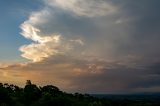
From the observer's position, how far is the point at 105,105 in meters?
166

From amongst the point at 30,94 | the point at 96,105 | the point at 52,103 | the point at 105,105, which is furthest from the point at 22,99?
the point at 105,105

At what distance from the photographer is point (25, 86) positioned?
531 ft

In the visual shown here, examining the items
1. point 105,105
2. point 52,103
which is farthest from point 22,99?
point 105,105

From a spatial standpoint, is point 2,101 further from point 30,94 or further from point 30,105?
point 30,94

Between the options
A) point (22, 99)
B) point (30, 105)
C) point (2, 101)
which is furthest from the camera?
point (22, 99)

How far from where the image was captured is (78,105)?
13338 cm

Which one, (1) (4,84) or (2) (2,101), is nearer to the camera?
(2) (2,101)

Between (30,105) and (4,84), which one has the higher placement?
(4,84)

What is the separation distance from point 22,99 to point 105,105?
46730mm

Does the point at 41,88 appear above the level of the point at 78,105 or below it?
above

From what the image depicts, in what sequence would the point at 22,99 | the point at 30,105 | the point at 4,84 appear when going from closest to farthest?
the point at 30,105
the point at 22,99
the point at 4,84

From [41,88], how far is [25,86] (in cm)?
792

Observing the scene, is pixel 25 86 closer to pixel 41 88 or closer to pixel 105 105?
pixel 41 88

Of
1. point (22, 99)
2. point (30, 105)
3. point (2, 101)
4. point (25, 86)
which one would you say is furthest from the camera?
point (25, 86)
